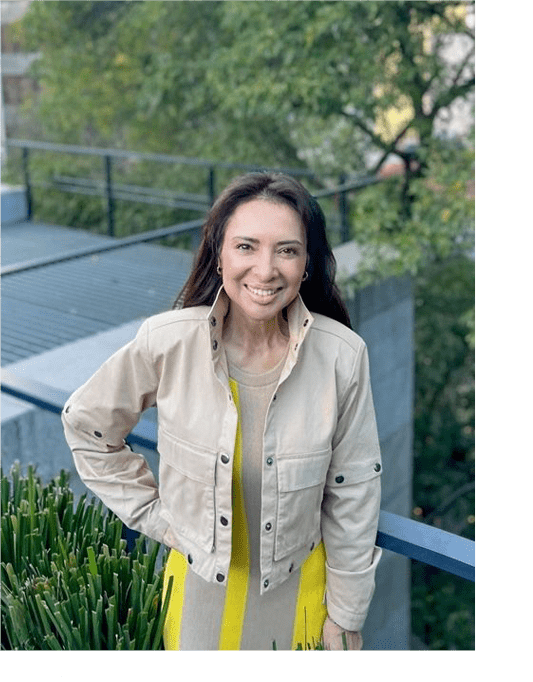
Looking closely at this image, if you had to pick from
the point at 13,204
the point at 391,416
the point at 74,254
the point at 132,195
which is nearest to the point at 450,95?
the point at 391,416

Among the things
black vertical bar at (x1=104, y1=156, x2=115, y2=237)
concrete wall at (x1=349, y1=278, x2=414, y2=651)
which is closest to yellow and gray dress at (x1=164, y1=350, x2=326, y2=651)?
concrete wall at (x1=349, y1=278, x2=414, y2=651)

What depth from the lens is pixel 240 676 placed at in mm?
2086

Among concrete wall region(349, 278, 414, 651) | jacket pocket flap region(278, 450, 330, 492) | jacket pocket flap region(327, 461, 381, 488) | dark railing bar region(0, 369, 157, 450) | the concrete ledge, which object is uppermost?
jacket pocket flap region(278, 450, 330, 492)

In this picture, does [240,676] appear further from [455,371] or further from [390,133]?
[455,371]

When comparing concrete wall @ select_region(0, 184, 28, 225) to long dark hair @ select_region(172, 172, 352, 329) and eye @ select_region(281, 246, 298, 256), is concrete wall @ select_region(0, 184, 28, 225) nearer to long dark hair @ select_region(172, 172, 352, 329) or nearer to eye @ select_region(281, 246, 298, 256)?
long dark hair @ select_region(172, 172, 352, 329)

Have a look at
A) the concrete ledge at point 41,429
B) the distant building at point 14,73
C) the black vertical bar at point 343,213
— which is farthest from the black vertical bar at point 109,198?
the concrete ledge at point 41,429

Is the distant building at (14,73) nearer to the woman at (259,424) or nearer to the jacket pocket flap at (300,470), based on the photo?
the woman at (259,424)

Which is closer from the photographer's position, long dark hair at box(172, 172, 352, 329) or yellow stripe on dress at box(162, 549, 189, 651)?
long dark hair at box(172, 172, 352, 329)

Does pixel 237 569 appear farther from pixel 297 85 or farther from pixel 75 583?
pixel 297 85

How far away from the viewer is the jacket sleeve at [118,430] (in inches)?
79.5

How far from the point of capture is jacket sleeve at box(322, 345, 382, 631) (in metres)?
1.98

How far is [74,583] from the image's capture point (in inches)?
95.7

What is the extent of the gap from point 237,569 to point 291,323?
1.86ft

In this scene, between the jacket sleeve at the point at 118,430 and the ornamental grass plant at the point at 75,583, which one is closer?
the jacket sleeve at the point at 118,430
